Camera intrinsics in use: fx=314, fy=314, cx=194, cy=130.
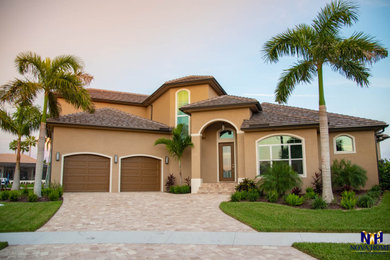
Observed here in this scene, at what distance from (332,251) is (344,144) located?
1247 centimetres

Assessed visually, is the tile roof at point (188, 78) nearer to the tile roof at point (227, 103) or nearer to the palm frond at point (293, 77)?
the tile roof at point (227, 103)

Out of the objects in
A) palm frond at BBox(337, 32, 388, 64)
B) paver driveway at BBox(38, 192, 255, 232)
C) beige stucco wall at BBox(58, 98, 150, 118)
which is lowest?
paver driveway at BBox(38, 192, 255, 232)

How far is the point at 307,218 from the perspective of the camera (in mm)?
10406

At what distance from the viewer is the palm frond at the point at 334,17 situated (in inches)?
518

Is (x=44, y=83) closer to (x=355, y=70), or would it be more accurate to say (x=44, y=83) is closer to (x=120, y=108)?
(x=120, y=108)

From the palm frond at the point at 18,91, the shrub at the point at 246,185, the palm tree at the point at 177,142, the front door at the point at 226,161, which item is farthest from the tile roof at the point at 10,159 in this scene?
the shrub at the point at 246,185

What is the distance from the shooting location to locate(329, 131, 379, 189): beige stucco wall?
1684cm

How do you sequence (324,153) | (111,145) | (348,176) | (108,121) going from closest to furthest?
(324,153)
(348,176)
(111,145)
(108,121)

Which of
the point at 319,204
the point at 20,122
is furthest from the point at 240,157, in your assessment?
the point at 20,122

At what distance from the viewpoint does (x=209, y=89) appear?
2209 centimetres

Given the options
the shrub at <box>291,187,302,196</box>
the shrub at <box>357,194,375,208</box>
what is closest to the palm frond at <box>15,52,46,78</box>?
the shrub at <box>291,187,302,196</box>

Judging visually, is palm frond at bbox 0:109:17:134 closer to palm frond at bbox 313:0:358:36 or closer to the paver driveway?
the paver driveway

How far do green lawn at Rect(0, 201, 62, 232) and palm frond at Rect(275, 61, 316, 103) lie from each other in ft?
36.6

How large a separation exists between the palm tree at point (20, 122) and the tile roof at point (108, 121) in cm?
570
